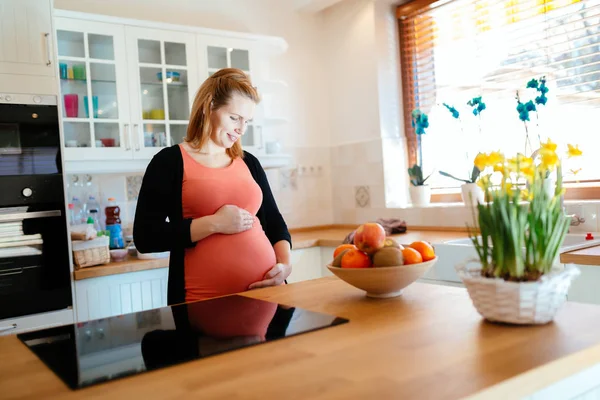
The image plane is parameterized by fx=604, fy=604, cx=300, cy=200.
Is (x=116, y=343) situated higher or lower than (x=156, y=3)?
lower

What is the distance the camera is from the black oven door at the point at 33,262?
8.11 feet

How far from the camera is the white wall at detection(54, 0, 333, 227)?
3.73 metres

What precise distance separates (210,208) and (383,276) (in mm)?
679

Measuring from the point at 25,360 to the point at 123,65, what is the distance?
2.23 m

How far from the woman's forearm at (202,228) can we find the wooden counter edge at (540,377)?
1.07 m

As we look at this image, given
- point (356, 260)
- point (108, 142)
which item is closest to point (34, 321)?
point (108, 142)

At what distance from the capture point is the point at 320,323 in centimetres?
117

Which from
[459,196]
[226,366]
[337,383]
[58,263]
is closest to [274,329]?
[226,366]

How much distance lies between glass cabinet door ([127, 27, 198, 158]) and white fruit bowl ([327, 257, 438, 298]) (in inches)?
78.1

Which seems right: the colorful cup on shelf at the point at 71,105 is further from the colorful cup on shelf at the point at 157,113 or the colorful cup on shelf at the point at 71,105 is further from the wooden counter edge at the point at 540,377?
the wooden counter edge at the point at 540,377

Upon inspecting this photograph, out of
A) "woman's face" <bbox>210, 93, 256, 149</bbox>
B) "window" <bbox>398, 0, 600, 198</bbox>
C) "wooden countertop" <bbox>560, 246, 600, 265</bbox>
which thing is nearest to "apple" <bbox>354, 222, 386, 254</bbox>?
"woman's face" <bbox>210, 93, 256, 149</bbox>

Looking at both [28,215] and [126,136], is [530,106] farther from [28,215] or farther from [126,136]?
[28,215]

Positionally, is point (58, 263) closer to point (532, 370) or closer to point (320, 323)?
point (320, 323)

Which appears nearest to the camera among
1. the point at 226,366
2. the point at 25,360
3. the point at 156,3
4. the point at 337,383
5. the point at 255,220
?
the point at 337,383
